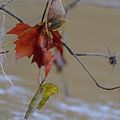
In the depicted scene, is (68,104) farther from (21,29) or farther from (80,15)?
(80,15)

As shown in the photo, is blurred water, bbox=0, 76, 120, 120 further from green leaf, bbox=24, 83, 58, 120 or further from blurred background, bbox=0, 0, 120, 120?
green leaf, bbox=24, 83, 58, 120

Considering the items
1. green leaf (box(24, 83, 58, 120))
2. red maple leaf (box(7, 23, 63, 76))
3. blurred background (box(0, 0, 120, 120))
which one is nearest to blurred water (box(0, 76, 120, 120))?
blurred background (box(0, 0, 120, 120))

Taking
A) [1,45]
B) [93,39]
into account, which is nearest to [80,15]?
[93,39]

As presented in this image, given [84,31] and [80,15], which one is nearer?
[84,31]

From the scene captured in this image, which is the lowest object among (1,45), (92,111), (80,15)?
(80,15)

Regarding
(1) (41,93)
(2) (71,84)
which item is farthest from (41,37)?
(2) (71,84)

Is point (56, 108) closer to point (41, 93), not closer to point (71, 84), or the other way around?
point (71, 84)

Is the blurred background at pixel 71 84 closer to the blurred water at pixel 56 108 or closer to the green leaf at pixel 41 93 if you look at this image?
the blurred water at pixel 56 108

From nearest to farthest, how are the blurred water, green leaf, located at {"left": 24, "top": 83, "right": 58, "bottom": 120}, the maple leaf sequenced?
the maple leaf, green leaf, located at {"left": 24, "top": 83, "right": 58, "bottom": 120}, the blurred water

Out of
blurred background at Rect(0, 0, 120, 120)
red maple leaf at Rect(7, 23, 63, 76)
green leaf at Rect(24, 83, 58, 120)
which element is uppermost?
red maple leaf at Rect(7, 23, 63, 76)

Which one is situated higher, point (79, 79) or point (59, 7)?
point (59, 7)

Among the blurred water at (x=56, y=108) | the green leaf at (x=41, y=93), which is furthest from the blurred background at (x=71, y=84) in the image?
the green leaf at (x=41, y=93)
